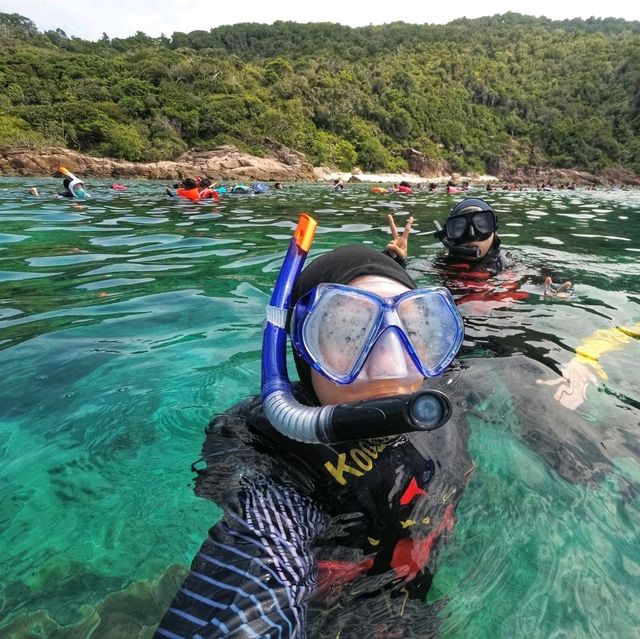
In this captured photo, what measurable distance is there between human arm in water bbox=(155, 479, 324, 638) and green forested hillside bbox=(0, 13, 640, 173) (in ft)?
109

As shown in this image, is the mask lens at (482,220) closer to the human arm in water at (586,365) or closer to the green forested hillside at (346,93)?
the human arm in water at (586,365)

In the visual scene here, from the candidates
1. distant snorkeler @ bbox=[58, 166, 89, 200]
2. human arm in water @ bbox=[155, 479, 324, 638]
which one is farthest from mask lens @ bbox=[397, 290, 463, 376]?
distant snorkeler @ bbox=[58, 166, 89, 200]

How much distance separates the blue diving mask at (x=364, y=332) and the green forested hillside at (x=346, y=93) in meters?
33.0

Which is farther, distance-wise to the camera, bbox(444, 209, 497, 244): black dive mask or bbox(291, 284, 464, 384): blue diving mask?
bbox(444, 209, 497, 244): black dive mask

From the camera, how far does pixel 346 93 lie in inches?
2249

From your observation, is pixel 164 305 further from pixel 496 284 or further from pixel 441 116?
pixel 441 116

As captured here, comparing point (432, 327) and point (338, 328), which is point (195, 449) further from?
point (432, 327)

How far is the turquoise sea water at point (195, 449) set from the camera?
139 cm

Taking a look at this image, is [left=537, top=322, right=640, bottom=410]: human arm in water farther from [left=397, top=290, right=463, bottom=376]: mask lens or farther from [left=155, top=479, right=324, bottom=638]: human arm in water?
[left=155, top=479, right=324, bottom=638]: human arm in water

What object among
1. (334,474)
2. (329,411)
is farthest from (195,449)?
(329,411)

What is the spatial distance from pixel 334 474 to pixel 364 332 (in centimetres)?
48

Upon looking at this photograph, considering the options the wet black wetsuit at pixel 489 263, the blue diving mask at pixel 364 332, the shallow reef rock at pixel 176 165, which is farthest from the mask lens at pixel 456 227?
the shallow reef rock at pixel 176 165

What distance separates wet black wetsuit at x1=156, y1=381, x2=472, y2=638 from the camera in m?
1.05

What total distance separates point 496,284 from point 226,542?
14.0ft
